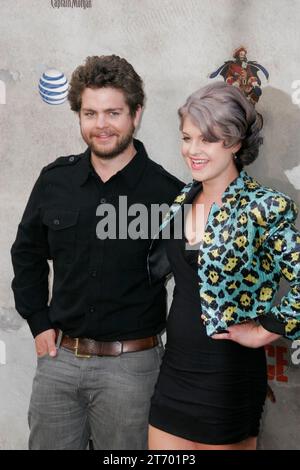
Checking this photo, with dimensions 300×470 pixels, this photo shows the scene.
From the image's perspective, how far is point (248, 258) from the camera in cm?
218

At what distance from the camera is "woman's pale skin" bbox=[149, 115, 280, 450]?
225cm

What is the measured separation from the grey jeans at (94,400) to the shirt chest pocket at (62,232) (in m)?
0.41

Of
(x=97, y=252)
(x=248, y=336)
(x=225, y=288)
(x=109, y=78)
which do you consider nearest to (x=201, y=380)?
(x=248, y=336)

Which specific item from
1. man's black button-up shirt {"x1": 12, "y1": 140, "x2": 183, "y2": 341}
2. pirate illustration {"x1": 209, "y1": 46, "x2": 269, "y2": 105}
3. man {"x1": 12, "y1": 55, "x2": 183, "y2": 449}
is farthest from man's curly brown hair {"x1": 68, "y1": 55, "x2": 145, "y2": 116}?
pirate illustration {"x1": 209, "y1": 46, "x2": 269, "y2": 105}

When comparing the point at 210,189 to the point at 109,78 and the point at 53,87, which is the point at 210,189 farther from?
the point at 53,87

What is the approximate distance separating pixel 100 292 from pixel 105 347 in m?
0.23

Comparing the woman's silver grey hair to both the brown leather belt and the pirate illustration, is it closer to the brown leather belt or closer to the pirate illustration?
the pirate illustration

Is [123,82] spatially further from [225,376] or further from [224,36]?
[225,376]

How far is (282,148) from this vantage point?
113 inches

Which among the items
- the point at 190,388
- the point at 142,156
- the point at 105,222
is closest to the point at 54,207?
the point at 105,222

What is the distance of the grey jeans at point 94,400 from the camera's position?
8.49 ft

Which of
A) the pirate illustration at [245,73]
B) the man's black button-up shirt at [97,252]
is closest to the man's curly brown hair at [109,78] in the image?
the man's black button-up shirt at [97,252]

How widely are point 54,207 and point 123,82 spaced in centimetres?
59

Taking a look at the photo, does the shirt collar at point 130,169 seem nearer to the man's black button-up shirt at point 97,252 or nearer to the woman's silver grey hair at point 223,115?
the man's black button-up shirt at point 97,252
